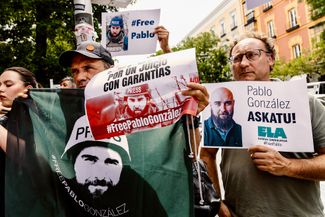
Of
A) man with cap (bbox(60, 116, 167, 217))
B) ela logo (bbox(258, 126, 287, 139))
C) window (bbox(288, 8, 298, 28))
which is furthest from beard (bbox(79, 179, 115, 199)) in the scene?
window (bbox(288, 8, 298, 28))

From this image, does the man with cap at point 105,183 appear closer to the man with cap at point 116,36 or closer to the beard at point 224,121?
the beard at point 224,121

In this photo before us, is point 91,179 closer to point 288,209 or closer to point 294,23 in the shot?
point 288,209

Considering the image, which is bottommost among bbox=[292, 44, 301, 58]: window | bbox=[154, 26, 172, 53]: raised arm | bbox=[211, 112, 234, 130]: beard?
bbox=[211, 112, 234, 130]: beard

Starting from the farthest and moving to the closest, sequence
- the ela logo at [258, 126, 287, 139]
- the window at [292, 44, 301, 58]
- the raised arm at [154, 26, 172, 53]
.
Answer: the window at [292, 44, 301, 58] < the raised arm at [154, 26, 172, 53] < the ela logo at [258, 126, 287, 139]

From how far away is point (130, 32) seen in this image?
11.7 ft

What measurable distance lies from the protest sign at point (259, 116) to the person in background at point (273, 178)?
8cm

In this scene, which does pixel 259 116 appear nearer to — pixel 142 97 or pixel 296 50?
pixel 142 97

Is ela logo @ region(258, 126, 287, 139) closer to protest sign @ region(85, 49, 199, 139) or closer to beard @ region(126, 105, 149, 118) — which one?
protest sign @ region(85, 49, 199, 139)

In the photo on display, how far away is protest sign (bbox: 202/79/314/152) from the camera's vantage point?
186 centimetres

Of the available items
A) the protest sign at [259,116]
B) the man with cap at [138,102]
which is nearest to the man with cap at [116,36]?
the protest sign at [259,116]

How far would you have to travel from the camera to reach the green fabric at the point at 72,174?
176cm

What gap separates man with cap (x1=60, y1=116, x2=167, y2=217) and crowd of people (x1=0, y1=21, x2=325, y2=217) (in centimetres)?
3

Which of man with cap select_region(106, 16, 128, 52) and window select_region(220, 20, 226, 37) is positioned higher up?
window select_region(220, 20, 226, 37)

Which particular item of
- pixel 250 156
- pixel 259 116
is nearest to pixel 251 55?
pixel 259 116
